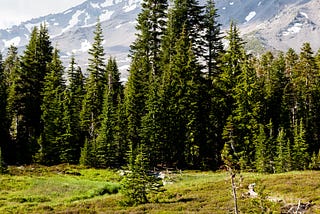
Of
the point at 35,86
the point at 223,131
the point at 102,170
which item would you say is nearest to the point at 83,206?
the point at 102,170

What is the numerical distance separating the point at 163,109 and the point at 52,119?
49.9ft

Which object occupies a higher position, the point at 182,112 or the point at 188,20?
the point at 188,20

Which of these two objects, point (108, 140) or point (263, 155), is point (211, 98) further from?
point (108, 140)

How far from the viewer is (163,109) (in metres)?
56.1

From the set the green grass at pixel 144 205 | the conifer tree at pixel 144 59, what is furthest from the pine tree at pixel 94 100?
the green grass at pixel 144 205

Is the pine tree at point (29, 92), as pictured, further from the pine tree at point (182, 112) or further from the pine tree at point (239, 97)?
the pine tree at point (239, 97)

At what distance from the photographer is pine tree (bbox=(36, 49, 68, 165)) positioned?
5744 cm

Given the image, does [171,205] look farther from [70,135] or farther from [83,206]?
[70,135]

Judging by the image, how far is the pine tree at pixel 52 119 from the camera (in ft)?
188

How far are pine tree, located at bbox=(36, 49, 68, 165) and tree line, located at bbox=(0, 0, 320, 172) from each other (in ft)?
0.44

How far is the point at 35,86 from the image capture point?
66.2 m

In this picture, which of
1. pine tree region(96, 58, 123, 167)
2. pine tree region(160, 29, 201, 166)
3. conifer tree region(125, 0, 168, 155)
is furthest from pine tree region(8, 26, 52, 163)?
pine tree region(160, 29, 201, 166)

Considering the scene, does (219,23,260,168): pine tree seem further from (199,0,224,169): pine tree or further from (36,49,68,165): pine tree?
(36,49,68,165): pine tree

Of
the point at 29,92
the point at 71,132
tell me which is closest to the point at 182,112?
the point at 71,132
